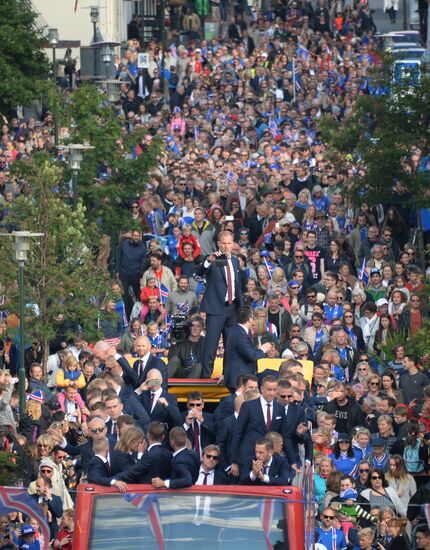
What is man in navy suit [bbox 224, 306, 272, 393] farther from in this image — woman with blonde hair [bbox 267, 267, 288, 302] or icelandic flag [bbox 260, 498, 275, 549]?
woman with blonde hair [bbox 267, 267, 288, 302]

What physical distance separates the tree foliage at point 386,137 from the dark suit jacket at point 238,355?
13.6m

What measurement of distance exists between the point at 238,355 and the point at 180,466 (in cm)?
521

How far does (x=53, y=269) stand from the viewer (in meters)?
31.9

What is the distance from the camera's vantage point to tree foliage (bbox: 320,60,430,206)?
36781mm

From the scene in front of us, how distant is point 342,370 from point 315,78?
24424 millimetres

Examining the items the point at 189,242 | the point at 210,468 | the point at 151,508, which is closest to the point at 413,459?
the point at 210,468

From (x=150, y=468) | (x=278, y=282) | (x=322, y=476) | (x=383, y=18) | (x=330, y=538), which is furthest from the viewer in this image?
(x=383, y=18)

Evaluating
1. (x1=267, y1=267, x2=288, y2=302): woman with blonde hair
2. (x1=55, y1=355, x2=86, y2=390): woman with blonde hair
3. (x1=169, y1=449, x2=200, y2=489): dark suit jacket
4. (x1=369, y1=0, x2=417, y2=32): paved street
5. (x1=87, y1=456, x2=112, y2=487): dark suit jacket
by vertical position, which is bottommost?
(x1=55, y1=355, x2=86, y2=390): woman with blonde hair

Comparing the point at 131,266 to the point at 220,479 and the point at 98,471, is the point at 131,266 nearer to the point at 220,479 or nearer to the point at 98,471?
the point at 220,479

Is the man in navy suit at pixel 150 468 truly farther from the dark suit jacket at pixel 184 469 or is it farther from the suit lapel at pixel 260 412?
the suit lapel at pixel 260 412

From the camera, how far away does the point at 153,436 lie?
18.8 meters

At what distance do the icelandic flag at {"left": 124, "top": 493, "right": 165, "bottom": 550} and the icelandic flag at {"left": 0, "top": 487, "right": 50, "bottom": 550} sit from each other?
2.19 meters

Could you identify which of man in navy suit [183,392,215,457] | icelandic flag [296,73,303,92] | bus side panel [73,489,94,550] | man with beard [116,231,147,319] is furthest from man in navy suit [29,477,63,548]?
icelandic flag [296,73,303,92]

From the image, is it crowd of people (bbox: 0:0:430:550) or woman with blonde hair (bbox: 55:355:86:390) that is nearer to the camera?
crowd of people (bbox: 0:0:430:550)
